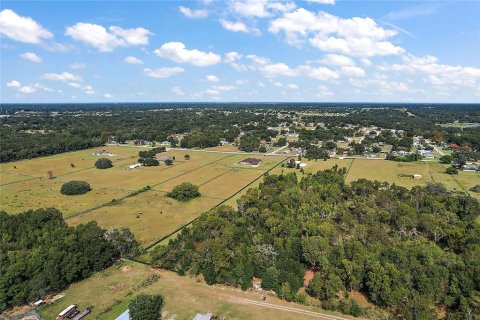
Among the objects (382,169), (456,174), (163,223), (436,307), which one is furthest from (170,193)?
(456,174)

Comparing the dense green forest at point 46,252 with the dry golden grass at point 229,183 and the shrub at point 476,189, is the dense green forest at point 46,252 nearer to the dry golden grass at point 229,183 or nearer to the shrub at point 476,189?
the dry golden grass at point 229,183

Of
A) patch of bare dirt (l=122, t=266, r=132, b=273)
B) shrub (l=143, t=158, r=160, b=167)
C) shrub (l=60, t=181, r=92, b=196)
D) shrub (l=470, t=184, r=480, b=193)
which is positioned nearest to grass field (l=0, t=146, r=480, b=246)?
shrub (l=60, t=181, r=92, b=196)

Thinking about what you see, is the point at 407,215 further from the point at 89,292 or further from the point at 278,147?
the point at 278,147

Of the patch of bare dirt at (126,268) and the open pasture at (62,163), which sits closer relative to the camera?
the patch of bare dirt at (126,268)

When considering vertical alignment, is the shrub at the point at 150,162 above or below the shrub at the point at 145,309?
above

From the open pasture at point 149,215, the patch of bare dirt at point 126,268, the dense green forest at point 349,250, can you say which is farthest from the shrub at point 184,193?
the patch of bare dirt at point 126,268

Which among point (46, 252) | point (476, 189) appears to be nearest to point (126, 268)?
point (46, 252)
